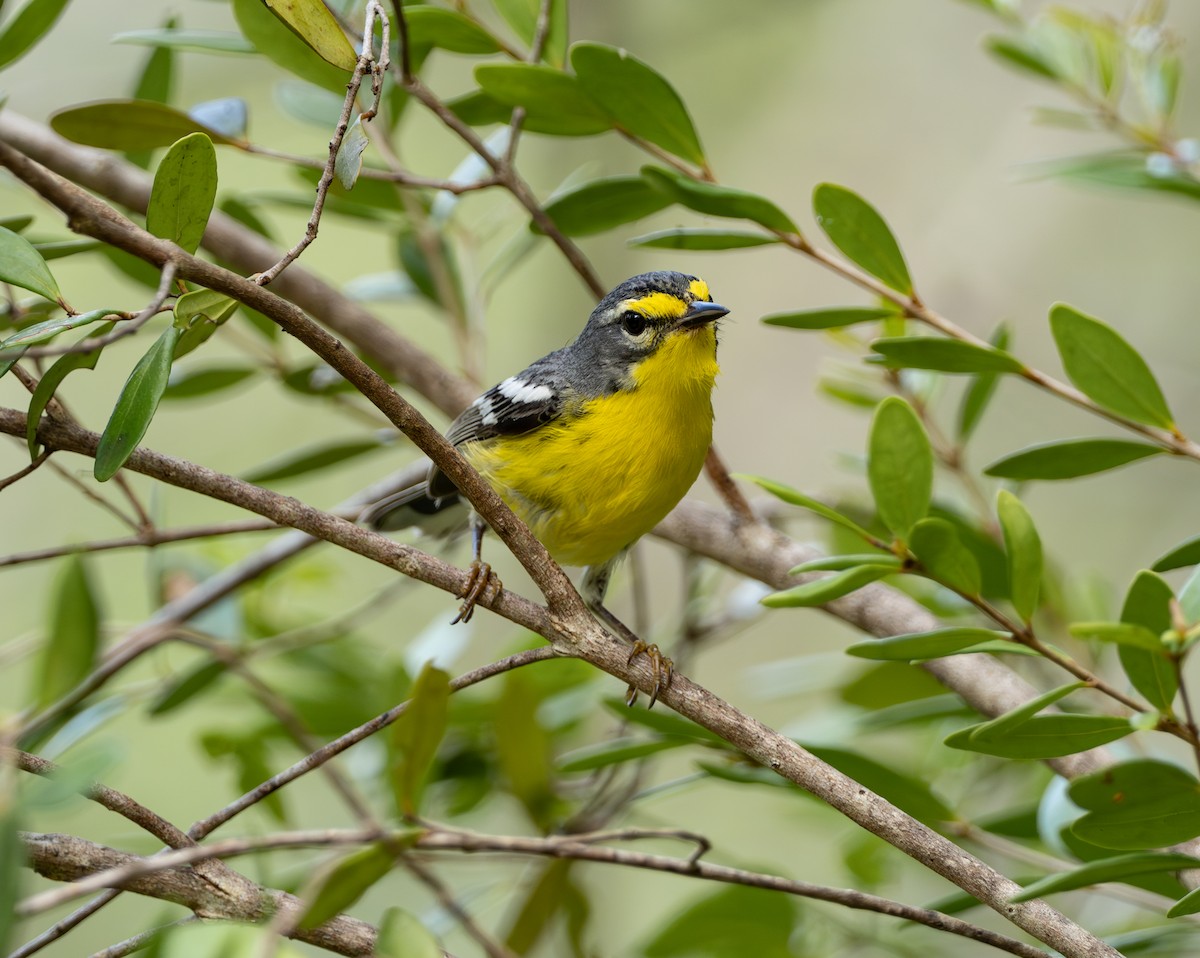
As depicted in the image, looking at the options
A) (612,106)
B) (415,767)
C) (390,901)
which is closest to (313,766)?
(415,767)

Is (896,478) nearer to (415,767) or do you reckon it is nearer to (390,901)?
(415,767)

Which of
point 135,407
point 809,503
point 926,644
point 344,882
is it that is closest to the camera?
point 344,882

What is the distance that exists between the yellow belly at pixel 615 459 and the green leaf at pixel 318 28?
132 cm

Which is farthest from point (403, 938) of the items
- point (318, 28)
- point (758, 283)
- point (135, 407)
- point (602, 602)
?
point (758, 283)

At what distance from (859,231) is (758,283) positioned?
4267mm

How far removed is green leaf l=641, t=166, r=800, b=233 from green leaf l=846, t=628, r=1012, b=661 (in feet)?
2.60

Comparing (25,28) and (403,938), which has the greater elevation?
(25,28)

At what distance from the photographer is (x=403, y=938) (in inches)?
38.6

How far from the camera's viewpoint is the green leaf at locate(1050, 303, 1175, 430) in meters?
1.64

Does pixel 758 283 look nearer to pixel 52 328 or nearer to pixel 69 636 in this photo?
pixel 69 636

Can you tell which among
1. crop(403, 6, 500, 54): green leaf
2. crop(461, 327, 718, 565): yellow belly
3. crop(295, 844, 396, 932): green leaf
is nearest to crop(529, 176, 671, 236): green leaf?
crop(403, 6, 500, 54): green leaf

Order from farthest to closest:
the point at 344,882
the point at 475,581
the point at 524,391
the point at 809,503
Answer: the point at 524,391, the point at 475,581, the point at 809,503, the point at 344,882

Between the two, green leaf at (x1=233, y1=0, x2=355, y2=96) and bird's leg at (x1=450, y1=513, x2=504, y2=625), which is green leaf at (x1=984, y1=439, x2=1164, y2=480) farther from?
green leaf at (x1=233, y1=0, x2=355, y2=96)

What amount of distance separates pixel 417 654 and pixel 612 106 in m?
1.57
